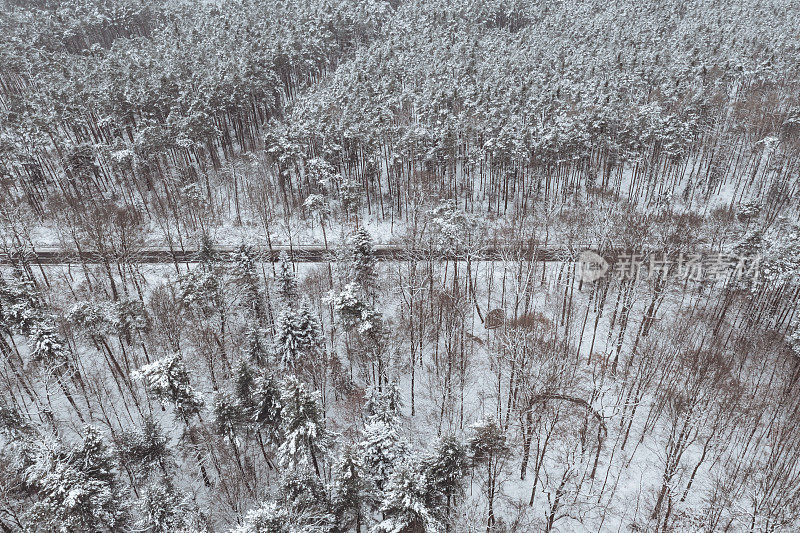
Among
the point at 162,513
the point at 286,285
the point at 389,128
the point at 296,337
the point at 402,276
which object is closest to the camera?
the point at 162,513

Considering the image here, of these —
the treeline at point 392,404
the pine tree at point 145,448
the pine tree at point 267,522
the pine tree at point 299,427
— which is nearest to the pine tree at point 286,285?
the treeline at point 392,404

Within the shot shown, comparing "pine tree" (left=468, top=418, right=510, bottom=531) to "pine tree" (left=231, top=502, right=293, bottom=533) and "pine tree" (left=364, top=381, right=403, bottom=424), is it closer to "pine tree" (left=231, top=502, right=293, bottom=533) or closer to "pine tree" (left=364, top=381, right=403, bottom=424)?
"pine tree" (left=364, top=381, right=403, bottom=424)

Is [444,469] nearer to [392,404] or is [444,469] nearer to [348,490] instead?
[348,490]

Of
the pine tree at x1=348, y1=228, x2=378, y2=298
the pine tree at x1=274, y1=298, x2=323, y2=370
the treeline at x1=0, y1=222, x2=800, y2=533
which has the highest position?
the pine tree at x1=348, y1=228, x2=378, y2=298

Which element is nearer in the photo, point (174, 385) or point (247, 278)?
point (174, 385)

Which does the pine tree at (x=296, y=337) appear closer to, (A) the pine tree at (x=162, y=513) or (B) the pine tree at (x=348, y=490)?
(B) the pine tree at (x=348, y=490)

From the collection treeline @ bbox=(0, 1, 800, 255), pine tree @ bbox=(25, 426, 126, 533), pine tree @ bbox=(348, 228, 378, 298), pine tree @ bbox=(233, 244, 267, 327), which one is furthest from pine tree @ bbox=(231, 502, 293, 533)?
treeline @ bbox=(0, 1, 800, 255)

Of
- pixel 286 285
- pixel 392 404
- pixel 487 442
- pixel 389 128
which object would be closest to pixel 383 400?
pixel 392 404

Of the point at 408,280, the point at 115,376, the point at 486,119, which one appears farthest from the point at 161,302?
the point at 486,119
